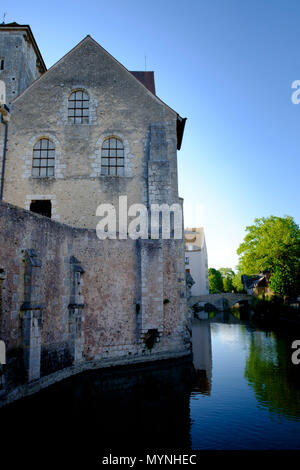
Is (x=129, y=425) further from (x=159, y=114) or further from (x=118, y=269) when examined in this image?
(x=159, y=114)

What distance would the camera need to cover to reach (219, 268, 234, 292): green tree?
82.1 metres

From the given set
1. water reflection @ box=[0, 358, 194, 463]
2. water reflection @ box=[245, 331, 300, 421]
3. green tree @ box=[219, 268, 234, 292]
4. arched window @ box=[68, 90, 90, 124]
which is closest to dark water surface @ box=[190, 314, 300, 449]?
water reflection @ box=[245, 331, 300, 421]

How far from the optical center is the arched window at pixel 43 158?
625 inches

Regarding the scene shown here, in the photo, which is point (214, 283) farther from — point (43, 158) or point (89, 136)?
point (43, 158)

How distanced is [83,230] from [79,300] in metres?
2.54

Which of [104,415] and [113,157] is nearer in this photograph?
[104,415]

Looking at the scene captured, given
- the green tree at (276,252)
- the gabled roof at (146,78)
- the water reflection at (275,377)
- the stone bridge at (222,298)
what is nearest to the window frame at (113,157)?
the gabled roof at (146,78)

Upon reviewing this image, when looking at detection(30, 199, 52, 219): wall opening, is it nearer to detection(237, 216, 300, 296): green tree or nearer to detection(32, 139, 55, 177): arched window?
detection(32, 139, 55, 177): arched window

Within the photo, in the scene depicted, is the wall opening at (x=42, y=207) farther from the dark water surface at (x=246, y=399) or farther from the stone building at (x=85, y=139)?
the dark water surface at (x=246, y=399)

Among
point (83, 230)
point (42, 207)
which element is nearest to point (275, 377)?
point (83, 230)

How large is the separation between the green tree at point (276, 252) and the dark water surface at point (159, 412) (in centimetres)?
1791

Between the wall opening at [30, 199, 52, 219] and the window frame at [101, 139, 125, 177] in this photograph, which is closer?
the window frame at [101, 139, 125, 177]

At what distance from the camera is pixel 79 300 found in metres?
11.6

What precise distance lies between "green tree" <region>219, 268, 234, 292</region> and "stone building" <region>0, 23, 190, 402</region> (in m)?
68.3
